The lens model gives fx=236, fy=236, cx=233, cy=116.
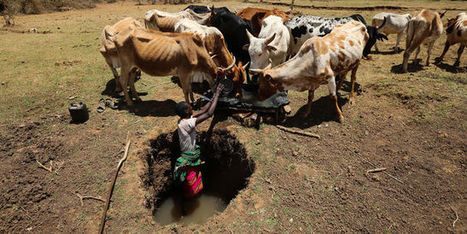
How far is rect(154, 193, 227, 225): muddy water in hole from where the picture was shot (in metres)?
5.32

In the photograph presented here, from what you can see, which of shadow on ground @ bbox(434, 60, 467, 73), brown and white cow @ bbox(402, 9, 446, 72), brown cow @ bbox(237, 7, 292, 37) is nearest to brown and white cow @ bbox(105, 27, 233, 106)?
brown cow @ bbox(237, 7, 292, 37)

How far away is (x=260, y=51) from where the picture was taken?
6680mm

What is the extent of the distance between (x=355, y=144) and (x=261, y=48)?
11.5 ft

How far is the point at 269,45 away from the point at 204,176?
4.04 metres

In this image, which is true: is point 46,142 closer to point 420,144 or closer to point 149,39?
point 149,39

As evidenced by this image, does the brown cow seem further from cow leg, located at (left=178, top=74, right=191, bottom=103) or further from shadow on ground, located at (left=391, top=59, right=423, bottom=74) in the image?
cow leg, located at (left=178, top=74, right=191, bottom=103)

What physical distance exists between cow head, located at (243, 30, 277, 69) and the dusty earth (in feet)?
5.42

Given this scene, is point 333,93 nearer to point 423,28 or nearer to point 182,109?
point 182,109

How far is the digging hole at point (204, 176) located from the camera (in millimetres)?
5363

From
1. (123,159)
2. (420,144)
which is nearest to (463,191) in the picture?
(420,144)

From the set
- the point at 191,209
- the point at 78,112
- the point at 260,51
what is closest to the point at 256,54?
the point at 260,51

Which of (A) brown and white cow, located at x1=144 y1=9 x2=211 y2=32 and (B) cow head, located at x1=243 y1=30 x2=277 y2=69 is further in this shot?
(A) brown and white cow, located at x1=144 y1=9 x2=211 y2=32

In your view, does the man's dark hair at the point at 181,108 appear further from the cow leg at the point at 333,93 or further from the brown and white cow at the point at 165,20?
the brown and white cow at the point at 165,20

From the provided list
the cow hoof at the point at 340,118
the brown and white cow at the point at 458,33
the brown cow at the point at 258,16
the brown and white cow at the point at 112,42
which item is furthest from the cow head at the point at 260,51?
the brown and white cow at the point at 458,33
